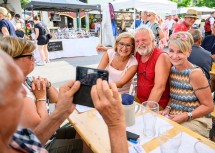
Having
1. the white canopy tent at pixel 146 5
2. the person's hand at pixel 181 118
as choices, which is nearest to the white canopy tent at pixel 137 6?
the white canopy tent at pixel 146 5

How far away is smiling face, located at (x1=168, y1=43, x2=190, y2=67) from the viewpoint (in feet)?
6.32

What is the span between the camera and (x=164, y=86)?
2070 millimetres

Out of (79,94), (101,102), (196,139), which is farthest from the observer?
(196,139)

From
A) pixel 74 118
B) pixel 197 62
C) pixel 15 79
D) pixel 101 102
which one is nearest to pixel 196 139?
pixel 101 102

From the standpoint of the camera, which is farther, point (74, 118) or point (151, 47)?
point (151, 47)

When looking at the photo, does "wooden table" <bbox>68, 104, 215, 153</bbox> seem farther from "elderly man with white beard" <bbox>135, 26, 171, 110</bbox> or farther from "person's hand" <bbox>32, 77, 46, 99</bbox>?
"elderly man with white beard" <bbox>135, 26, 171, 110</bbox>

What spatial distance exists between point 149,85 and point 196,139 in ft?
3.42

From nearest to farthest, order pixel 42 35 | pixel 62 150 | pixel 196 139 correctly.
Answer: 1. pixel 196 139
2. pixel 62 150
3. pixel 42 35

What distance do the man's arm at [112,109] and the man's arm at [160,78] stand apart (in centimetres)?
126

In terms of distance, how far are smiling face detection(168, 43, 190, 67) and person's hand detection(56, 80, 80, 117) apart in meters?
1.21

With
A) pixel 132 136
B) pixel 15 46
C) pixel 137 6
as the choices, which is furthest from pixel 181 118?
pixel 137 6

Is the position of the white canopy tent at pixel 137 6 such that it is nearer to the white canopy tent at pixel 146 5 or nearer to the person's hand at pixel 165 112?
the white canopy tent at pixel 146 5

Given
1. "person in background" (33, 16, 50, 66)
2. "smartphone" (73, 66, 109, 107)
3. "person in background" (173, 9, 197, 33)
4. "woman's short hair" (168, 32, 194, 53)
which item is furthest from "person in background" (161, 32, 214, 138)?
"person in background" (33, 16, 50, 66)

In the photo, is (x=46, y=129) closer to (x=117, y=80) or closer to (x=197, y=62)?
(x=117, y=80)
